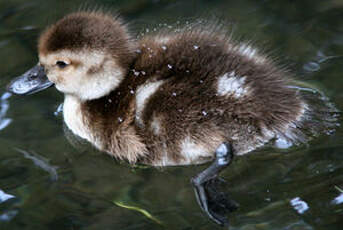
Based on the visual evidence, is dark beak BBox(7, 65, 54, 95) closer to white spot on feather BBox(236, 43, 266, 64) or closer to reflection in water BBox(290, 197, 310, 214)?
white spot on feather BBox(236, 43, 266, 64)

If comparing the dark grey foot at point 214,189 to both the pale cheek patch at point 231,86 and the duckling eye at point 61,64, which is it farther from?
the duckling eye at point 61,64

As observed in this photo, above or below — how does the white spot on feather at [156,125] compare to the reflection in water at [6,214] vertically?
above

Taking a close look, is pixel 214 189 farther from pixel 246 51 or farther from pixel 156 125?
pixel 246 51

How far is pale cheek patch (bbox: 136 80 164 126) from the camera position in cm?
234

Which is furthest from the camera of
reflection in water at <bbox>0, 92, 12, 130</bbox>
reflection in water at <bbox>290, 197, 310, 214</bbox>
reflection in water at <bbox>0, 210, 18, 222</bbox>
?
reflection in water at <bbox>0, 92, 12, 130</bbox>

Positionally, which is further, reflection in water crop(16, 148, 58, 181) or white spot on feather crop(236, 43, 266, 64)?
reflection in water crop(16, 148, 58, 181)

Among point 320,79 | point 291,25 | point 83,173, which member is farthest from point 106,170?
point 291,25

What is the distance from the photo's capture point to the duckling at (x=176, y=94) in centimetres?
230

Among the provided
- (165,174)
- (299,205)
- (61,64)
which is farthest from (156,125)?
(299,205)

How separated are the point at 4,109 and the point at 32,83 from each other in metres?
0.29

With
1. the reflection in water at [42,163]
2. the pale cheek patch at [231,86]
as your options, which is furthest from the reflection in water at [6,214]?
the pale cheek patch at [231,86]

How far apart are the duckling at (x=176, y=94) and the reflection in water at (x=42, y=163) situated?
21 cm

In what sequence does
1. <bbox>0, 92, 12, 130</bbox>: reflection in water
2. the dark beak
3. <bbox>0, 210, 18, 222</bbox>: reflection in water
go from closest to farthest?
<bbox>0, 210, 18, 222</bbox>: reflection in water, the dark beak, <bbox>0, 92, 12, 130</bbox>: reflection in water

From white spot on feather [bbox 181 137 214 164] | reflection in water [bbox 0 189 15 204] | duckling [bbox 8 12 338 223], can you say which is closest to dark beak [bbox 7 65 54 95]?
duckling [bbox 8 12 338 223]
